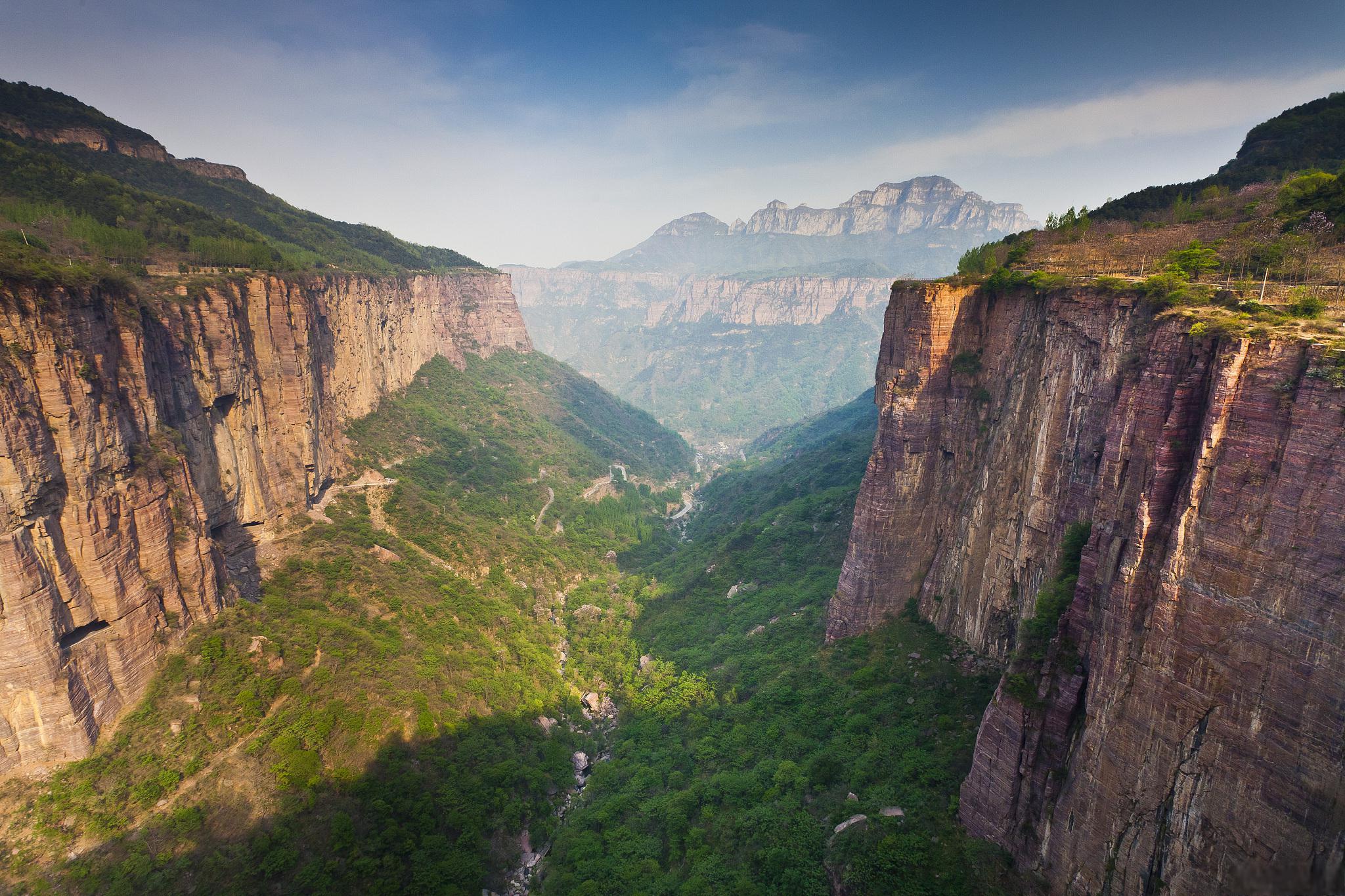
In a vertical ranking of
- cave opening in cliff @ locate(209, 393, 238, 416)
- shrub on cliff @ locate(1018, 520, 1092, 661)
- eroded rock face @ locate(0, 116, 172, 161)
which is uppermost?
eroded rock face @ locate(0, 116, 172, 161)

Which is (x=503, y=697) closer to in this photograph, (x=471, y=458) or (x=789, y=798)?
(x=789, y=798)

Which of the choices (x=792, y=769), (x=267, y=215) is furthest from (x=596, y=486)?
(x=792, y=769)

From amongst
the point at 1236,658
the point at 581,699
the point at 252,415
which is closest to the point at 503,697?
the point at 581,699

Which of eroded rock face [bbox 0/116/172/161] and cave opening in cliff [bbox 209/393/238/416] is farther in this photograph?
eroded rock face [bbox 0/116/172/161]

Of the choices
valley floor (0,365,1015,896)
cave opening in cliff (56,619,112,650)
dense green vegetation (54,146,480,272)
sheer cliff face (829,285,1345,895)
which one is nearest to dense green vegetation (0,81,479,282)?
dense green vegetation (54,146,480,272)

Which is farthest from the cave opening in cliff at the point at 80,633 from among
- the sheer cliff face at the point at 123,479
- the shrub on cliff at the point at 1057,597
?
the shrub on cliff at the point at 1057,597

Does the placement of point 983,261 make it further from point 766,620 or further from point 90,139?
point 90,139

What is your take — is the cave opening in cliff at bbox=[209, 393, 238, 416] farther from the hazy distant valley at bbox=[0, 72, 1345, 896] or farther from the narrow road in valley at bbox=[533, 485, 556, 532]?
the narrow road in valley at bbox=[533, 485, 556, 532]
